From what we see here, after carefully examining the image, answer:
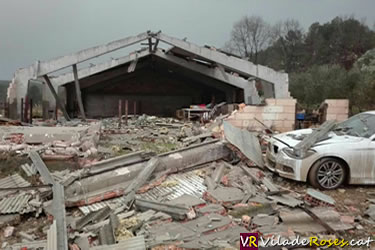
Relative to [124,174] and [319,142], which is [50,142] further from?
[319,142]

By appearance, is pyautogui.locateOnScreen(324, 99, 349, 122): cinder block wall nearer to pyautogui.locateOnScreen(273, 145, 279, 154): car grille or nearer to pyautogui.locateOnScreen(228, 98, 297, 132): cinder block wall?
pyautogui.locateOnScreen(228, 98, 297, 132): cinder block wall

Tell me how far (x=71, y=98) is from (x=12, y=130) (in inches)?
511

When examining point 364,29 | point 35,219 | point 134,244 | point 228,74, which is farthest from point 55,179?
point 364,29

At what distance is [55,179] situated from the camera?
20.8 ft

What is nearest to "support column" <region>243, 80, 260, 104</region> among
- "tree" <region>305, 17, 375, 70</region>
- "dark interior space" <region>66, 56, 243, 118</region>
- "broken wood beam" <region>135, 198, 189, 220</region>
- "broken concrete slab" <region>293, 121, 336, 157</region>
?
"dark interior space" <region>66, 56, 243, 118</region>

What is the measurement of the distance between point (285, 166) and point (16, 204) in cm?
556

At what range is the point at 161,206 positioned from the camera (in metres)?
5.19

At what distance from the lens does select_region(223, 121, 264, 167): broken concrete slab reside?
7.88 meters

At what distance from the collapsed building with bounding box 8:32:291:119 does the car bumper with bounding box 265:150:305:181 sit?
942cm

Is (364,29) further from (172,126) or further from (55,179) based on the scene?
(55,179)

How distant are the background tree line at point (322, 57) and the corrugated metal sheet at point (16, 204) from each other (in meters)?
15.1

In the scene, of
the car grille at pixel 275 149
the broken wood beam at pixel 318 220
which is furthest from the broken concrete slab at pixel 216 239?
the car grille at pixel 275 149

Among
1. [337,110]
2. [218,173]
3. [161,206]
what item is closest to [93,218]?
[161,206]

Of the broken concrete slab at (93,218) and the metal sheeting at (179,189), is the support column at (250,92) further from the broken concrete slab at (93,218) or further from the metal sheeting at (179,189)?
the broken concrete slab at (93,218)
